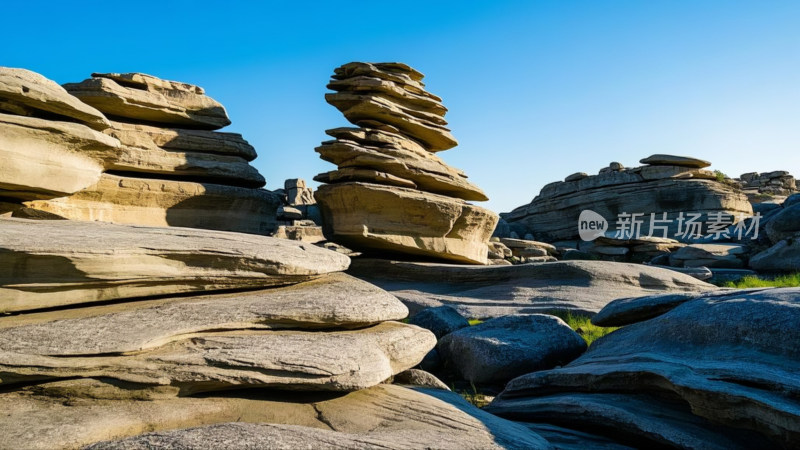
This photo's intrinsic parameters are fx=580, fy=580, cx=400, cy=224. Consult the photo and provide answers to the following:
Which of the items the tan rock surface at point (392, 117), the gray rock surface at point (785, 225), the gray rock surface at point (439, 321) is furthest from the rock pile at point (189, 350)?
the gray rock surface at point (785, 225)

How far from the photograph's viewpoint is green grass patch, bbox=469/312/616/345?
35.9ft

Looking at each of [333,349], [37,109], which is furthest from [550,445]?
[37,109]

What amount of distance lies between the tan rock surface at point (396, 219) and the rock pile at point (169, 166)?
6.47ft

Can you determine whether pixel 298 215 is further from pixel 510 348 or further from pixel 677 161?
pixel 677 161

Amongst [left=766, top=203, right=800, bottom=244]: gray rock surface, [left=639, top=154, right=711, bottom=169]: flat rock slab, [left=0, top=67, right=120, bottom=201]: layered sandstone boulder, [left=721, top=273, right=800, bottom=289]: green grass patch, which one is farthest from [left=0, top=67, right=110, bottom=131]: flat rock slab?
[left=639, top=154, right=711, bottom=169]: flat rock slab

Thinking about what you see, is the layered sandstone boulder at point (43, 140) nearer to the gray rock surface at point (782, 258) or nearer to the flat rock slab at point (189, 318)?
the flat rock slab at point (189, 318)

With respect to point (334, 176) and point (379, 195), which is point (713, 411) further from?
point (334, 176)

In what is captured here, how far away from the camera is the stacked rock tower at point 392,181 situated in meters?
17.6

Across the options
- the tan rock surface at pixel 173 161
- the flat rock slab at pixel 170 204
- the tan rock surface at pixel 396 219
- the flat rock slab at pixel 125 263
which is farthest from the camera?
the tan rock surface at pixel 396 219

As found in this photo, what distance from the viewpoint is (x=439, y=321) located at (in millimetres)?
11133

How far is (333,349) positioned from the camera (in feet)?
18.8

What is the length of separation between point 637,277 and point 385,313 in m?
11.5

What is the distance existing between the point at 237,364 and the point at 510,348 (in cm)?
484

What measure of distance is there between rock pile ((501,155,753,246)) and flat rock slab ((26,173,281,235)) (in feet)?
88.6
